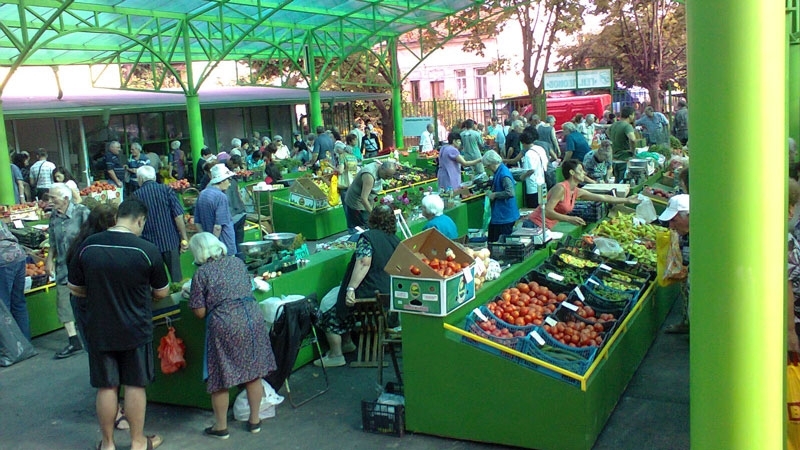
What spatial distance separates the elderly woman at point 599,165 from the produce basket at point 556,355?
709cm

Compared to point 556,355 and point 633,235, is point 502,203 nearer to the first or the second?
point 633,235

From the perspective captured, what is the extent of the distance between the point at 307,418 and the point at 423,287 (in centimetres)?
146

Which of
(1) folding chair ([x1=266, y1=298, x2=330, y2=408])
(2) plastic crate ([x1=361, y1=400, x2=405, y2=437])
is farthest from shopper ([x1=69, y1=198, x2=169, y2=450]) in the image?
(2) plastic crate ([x1=361, y1=400, x2=405, y2=437])

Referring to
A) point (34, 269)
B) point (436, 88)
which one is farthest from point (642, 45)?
point (34, 269)

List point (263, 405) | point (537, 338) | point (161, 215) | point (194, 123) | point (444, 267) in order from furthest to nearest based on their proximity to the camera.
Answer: point (194, 123), point (161, 215), point (263, 405), point (444, 267), point (537, 338)

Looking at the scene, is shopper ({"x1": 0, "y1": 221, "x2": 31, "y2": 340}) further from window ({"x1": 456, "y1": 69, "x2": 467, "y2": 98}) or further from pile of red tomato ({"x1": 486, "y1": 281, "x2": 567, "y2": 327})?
window ({"x1": 456, "y1": 69, "x2": 467, "y2": 98})

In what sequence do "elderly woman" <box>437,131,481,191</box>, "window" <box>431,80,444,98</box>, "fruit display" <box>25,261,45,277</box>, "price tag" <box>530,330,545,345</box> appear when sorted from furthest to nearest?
"window" <box>431,80,444,98</box>
"elderly woman" <box>437,131,481,191</box>
"fruit display" <box>25,261,45,277</box>
"price tag" <box>530,330,545,345</box>

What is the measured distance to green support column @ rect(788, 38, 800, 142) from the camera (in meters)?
7.39

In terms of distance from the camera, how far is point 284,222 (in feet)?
45.7

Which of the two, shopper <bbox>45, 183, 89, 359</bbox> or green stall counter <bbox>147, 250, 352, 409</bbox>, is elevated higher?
shopper <bbox>45, 183, 89, 359</bbox>

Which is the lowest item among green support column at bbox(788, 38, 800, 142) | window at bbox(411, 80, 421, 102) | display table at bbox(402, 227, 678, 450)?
display table at bbox(402, 227, 678, 450)

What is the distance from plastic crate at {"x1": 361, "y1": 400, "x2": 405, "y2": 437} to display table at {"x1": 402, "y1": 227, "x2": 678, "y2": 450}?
8 centimetres

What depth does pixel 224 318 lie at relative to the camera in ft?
18.4

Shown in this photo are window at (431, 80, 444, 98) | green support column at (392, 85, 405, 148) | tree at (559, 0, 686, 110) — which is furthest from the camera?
window at (431, 80, 444, 98)
